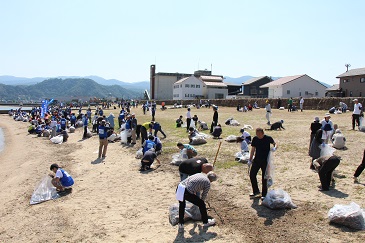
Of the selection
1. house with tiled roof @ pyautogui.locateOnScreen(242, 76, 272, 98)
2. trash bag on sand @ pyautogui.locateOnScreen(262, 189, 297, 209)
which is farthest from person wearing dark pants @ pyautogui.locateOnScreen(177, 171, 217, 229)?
house with tiled roof @ pyautogui.locateOnScreen(242, 76, 272, 98)

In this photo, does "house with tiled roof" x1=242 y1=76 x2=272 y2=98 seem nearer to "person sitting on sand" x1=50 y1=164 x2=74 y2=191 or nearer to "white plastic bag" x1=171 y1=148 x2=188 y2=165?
"white plastic bag" x1=171 y1=148 x2=188 y2=165

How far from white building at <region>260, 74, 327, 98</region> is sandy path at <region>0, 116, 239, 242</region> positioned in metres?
38.4

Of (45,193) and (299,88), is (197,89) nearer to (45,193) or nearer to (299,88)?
(299,88)

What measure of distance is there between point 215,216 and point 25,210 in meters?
5.36

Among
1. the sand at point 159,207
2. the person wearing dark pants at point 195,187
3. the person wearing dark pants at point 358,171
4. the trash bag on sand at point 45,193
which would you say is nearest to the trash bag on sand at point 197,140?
the sand at point 159,207

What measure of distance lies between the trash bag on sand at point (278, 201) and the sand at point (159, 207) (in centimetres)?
13

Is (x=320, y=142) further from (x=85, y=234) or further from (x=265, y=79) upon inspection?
(x=265, y=79)

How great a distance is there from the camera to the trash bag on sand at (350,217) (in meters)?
5.69

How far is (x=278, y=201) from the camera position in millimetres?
6766

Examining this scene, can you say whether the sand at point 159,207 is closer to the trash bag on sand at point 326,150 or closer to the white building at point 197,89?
the trash bag on sand at point 326,150

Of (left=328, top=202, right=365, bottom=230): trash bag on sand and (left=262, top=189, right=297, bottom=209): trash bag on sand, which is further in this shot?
(left=262, top=189, right=297, bottom=209): trash bag on sand

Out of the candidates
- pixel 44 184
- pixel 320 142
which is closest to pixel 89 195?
pixel 44 184

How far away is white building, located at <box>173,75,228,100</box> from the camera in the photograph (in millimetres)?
61438

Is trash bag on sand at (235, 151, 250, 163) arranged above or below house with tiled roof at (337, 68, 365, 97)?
below
